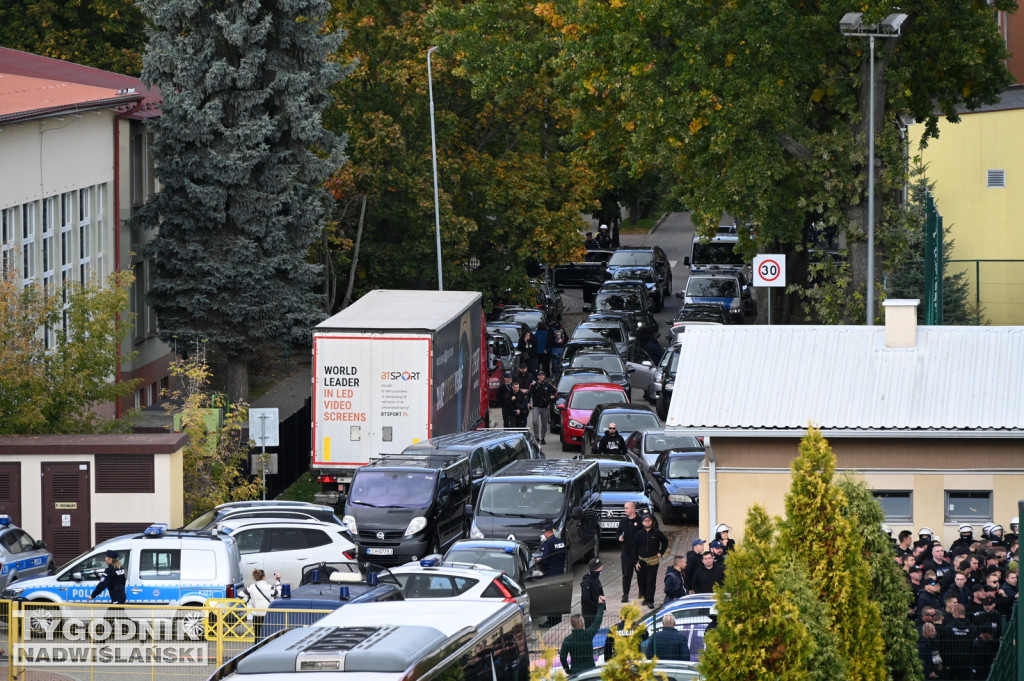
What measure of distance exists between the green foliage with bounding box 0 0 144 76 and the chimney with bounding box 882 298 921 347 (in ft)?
112

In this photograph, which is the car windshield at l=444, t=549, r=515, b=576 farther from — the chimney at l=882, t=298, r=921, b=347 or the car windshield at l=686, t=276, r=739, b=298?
the car windshield at l=686, t=276, r=739, b=298

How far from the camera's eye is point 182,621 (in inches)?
711

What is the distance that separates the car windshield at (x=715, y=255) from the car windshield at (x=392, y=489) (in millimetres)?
37274

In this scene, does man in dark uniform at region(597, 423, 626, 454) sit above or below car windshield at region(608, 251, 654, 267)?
below

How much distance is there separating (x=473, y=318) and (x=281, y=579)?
12.7 metres

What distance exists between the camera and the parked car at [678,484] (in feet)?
91.1

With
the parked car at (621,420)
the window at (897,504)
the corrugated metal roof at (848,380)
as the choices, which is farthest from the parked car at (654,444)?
the window at (897,504)

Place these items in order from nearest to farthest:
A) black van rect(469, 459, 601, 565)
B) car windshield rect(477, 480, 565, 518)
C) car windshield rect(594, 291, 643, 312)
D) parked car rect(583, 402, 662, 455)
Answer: black van rect(469, 459, 601, 565)
car windshield rect(477, 480, 565, 518)
parked car rect(583, 402, 662, 455)
car windshield rect(594, 291, 643, 312)

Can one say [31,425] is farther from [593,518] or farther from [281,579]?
[593,518]

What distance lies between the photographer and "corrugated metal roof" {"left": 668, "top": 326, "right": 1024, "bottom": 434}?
22.9 metres

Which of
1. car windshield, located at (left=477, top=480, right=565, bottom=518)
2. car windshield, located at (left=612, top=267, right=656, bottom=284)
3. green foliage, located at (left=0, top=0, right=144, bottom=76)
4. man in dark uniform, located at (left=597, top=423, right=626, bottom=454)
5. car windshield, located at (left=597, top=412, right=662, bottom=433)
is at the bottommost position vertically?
car windshield, located at (left=477, top=480, right=565, bottom=518)

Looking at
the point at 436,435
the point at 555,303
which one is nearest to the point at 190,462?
the point at 436,435

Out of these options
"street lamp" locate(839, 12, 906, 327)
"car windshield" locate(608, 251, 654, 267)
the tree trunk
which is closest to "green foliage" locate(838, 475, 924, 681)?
"street lamp" locate(839, 12, 906, 327)

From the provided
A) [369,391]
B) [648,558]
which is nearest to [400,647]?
[648,558]
